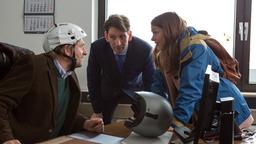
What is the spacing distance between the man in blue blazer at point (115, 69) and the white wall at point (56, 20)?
54 centimetres

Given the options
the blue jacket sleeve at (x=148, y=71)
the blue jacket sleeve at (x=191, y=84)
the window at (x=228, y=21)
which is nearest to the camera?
the blue jacket sleeve at (x=191, y=84)

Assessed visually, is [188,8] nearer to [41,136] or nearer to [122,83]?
[122,83]

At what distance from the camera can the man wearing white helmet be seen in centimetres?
161

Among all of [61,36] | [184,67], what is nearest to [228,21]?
[184,67]

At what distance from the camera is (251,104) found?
3279 mm

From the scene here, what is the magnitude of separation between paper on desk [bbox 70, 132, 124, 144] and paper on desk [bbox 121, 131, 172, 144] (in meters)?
0.04

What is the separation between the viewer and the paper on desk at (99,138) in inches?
64.0

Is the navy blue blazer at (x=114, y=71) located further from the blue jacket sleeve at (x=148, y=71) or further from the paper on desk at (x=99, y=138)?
the paper on desk at (x=99, y=138)

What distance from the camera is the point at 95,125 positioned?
1.85m

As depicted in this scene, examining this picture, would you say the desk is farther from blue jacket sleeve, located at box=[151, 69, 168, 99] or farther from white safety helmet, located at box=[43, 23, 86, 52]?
white safety helmet, located at box=[43, 23, 86, 52]

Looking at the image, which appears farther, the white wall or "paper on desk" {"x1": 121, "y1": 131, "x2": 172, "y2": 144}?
the white wall

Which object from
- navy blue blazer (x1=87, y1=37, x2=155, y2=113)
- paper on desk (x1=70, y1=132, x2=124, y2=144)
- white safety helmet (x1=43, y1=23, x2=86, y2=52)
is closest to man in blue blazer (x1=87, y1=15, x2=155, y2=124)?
navy blue blazer (x1=87, y1=37, x2=155, y2=113)

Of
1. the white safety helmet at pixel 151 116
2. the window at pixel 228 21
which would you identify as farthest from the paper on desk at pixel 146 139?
the window at pixel 228 21

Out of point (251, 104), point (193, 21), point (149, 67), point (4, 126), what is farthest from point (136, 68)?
point (4, 126)
